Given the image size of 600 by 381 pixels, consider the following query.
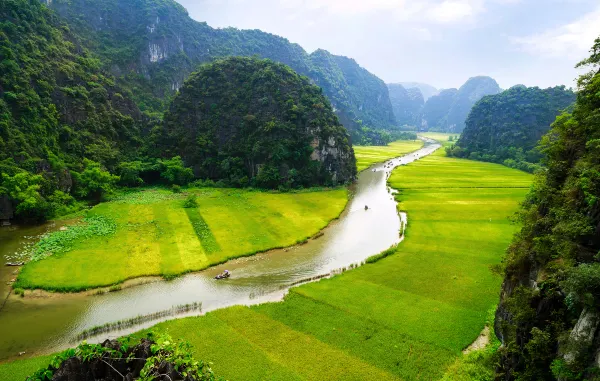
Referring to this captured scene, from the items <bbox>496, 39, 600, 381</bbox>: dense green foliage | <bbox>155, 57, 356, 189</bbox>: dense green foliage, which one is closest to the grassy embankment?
<bbox>496, 39, 600, 381</bbox>: dense green foliage

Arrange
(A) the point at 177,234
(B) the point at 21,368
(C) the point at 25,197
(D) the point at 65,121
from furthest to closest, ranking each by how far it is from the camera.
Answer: (D) the point at 65,121, (C) the point at 25,197, (A) the point at 177,234, (B) the point at 21,368

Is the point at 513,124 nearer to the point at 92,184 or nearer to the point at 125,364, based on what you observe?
the point at 92,184

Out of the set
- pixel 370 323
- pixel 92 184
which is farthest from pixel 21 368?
pixel 92 184

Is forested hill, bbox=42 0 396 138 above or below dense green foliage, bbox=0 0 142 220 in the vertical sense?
above

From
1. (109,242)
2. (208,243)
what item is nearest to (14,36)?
(109,242)

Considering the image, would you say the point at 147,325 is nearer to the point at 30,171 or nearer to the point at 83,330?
the point at 83,330

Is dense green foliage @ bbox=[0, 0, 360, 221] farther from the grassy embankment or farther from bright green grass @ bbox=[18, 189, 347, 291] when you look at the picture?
the grassy embankment
